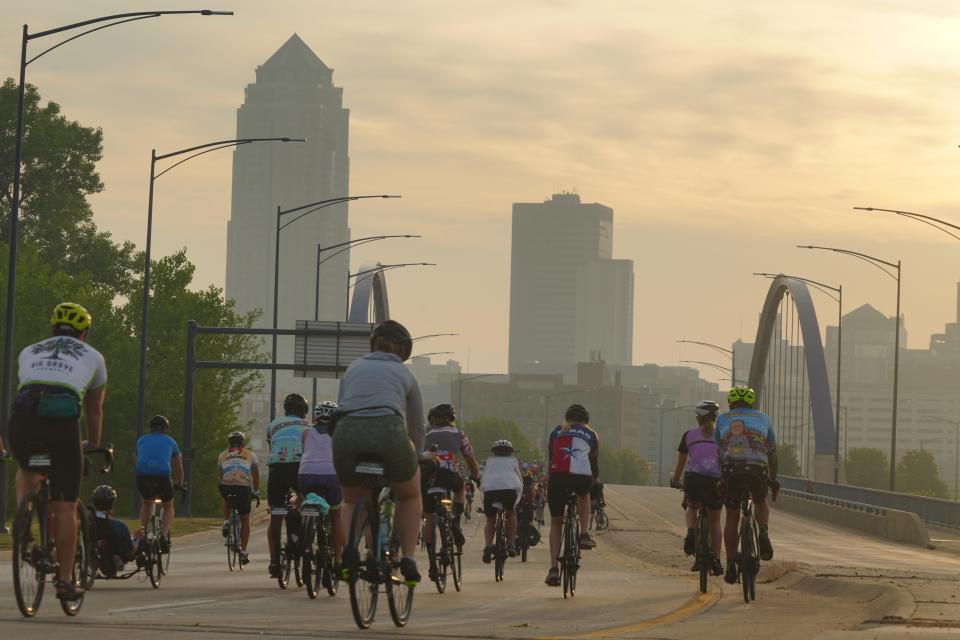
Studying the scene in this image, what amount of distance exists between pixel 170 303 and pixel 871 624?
58.1 metres

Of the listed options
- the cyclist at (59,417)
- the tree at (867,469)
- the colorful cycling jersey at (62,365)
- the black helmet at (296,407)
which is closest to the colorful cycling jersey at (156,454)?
the black helmet at (296,407)

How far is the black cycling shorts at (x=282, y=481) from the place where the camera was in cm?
1702

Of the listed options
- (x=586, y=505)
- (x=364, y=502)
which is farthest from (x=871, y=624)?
(x=586, y=505)

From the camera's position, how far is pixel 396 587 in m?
12.2

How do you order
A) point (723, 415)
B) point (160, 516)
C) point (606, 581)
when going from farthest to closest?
point (606, 581)
point (160, 516)
point (723, 415)

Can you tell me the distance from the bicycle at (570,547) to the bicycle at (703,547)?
3.67 ft

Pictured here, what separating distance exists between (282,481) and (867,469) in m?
136

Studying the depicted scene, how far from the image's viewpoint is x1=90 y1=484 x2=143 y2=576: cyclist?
52.1ft

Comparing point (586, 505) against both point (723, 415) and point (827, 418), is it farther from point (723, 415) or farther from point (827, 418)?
point (827, 418)

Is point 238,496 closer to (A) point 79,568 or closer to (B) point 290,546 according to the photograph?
(B) point 290,546

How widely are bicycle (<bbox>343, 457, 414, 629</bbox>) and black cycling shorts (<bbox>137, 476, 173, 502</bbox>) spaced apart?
21.4 ft

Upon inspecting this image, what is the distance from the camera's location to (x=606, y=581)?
20094 mm

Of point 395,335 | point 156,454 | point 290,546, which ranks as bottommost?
point 290,546

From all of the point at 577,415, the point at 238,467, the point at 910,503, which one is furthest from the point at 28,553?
the point at 910,503
